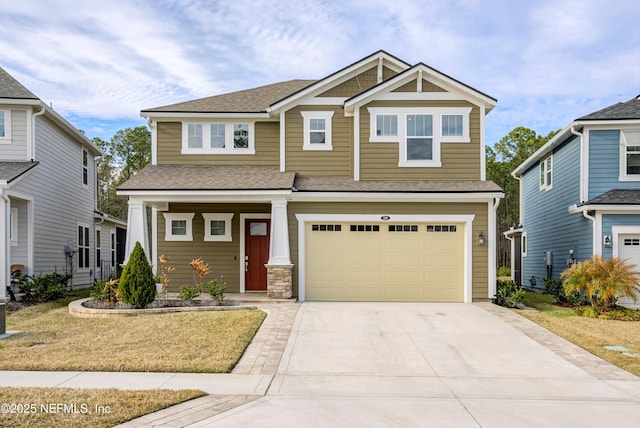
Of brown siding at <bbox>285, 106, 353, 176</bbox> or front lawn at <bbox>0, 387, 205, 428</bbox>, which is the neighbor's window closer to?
brown siding at <bbox>285, 106, 353, 176</bbox>

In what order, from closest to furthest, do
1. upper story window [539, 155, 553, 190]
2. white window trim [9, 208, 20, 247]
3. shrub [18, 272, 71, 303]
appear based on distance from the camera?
1. shrub [18, 272, 71, 303]
2. white window trim [9, 208, 20, 247]
3. upper story window [539, 155, 553, 190]

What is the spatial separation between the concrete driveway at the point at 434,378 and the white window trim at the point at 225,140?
6.51 metres

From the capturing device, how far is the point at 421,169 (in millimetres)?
16328

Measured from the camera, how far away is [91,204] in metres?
23.3

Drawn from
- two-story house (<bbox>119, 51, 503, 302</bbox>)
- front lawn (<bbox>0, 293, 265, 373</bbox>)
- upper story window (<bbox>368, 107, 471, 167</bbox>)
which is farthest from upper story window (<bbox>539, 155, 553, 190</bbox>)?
front lawn (<bbox>0, 293, 265, 373</bbox>)

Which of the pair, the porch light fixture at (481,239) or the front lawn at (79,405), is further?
the porch light fixture at (481,239)

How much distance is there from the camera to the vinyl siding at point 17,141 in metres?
17.0

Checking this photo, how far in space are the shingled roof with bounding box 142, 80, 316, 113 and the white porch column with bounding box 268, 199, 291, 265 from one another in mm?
3731

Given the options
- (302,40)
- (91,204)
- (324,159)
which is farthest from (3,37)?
(324,159)

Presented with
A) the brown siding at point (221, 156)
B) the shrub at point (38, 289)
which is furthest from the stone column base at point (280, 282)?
the shrub at point (38, 289)

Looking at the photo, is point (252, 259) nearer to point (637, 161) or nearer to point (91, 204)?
point (91, 204)

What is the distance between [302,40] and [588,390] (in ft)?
38.2

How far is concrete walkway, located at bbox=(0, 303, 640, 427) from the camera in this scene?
6.48m

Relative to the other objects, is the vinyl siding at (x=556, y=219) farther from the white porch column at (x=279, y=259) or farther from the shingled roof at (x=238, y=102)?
the shingled roof at (x=238, y=102)
